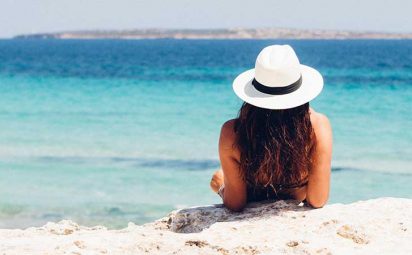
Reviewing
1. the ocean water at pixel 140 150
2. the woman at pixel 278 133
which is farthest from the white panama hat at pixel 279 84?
the ocean water at pixel 140 150

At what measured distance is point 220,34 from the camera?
16350cm

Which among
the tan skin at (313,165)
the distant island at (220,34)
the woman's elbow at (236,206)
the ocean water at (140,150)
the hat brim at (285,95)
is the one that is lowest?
the distant island at (220,34)

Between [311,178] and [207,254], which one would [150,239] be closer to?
[207,254]

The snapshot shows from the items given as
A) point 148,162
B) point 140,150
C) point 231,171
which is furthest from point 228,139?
point 140,150

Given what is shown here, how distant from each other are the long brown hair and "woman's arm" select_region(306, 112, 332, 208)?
3cm

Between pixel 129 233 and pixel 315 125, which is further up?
pixel 315 125

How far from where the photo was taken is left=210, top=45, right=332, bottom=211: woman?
306 centimetres

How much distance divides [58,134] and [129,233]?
8.79 meters

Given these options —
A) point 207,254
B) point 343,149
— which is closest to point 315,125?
point 207,254

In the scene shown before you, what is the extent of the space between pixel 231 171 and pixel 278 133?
346mm

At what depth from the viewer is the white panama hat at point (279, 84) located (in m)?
3.03

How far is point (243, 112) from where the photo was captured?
124 inches

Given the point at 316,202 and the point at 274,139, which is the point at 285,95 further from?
the point at 316,202

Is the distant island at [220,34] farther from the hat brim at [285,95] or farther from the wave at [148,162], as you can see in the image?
the hat brim at [285,95]
